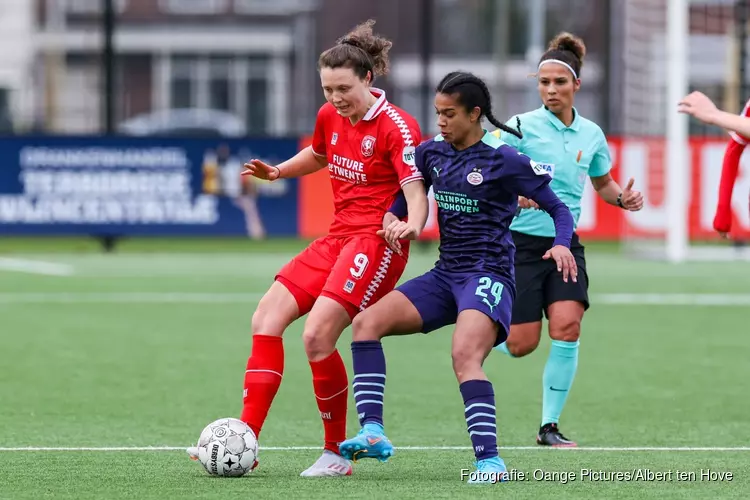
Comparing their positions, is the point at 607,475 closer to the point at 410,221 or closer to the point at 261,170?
the point at 410,221

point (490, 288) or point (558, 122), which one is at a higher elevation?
point (558, 122)

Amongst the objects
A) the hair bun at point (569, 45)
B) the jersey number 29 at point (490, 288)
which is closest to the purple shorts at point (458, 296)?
the jersey number 29 at point (490, 288)

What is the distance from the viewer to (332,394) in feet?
23.4

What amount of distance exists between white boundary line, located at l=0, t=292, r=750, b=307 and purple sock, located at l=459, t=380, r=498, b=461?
9.18 m

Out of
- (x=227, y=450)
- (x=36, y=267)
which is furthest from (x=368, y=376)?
(x=36, y=267)

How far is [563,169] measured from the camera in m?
8.14

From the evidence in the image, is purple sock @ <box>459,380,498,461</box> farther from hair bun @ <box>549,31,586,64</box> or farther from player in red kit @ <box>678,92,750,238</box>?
hair bun @ <box>549,31,586,64</box>

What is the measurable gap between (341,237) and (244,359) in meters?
4.66

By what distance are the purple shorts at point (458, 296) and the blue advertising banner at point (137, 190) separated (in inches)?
575

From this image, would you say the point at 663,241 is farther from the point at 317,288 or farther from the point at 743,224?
the point at 317,288

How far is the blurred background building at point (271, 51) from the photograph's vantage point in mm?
26031

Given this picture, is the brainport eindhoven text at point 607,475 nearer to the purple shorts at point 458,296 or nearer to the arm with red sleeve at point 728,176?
the purple shorts at point 458,296

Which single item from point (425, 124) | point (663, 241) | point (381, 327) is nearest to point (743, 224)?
point (663, 241)

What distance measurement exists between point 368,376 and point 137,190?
1508 cm
